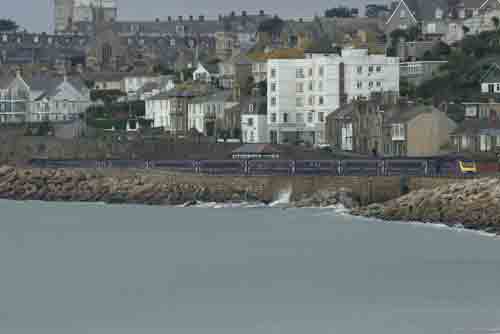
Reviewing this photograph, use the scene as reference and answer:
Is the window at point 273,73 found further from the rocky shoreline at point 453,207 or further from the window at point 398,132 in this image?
the rocky shoreline at point 453,207

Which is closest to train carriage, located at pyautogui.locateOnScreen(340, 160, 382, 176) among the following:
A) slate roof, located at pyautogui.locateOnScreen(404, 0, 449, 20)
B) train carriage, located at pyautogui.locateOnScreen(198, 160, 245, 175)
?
train carriage, located at pyautogui.locateOnScreen(198, 160, 245, 175)

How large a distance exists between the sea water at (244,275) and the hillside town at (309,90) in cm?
1396

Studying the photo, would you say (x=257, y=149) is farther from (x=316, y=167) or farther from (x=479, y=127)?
(x=316, y=167)

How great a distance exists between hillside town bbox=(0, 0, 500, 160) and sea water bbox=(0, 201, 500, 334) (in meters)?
14.0

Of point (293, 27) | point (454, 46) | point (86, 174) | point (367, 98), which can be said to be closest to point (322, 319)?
point (86, 174)

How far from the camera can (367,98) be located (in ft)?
256

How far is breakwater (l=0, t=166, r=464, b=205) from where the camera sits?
2146 inches

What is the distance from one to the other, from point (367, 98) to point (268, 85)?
4393 millimetres

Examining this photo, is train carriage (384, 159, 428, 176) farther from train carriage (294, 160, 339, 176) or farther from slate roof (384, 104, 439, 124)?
slate roof (384, 104, 439, 124)

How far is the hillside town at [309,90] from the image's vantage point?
71.7m

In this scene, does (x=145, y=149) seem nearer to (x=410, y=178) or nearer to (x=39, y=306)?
(x=410, y=178)

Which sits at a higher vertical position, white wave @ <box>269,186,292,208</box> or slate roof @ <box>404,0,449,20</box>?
slate roof @ <box>404,0,449,20</box>

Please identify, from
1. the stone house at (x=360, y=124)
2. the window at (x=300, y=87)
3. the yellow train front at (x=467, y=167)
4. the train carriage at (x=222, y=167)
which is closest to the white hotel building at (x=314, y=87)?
the window at (x=300, y=87)

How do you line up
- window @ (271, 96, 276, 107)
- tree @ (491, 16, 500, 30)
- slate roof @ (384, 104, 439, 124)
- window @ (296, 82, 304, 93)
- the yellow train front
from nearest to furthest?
the yellow train front → slate roof @ (384, 104, 439, 124) → window @ (296, 82, 304, 93) → window @ (271, 96, 276, 107) → tree @ (491, 16, 500, 30)
